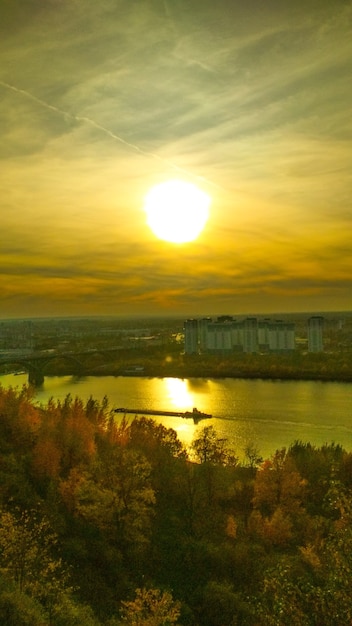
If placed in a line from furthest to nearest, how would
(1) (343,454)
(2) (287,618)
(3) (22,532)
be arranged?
(1) (343,454) → (3) (22,532) → (2) (287,618)

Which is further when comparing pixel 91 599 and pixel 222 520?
pixel 222 520

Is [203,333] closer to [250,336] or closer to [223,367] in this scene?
[250,336]

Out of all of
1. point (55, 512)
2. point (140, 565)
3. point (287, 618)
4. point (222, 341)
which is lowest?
point (140, 565)

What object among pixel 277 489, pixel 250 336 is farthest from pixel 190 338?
pixel 277 489

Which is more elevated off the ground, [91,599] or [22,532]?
[22,532]

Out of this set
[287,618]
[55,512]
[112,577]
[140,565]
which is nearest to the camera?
[287,618]

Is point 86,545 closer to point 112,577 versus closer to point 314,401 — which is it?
point 112,577

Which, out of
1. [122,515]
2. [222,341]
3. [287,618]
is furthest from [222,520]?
[222,341]

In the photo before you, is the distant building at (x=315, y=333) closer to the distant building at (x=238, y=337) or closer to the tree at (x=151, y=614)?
the distant building at (x=238, y=337)

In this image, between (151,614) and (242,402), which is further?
(242,402)
